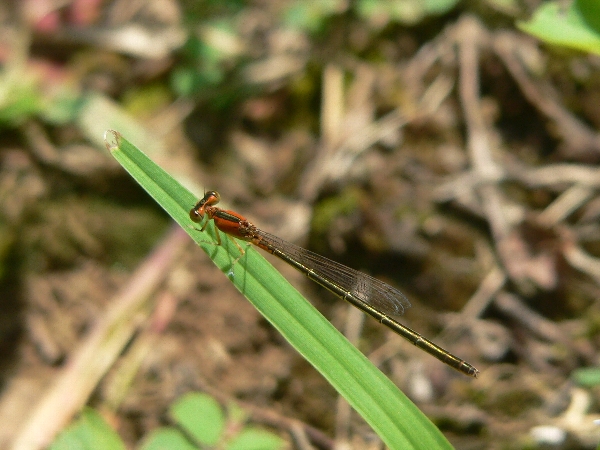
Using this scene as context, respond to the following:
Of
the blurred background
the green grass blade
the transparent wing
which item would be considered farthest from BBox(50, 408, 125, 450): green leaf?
the transparent wing

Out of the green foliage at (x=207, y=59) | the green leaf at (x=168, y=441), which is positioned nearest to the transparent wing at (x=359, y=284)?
the green leaf at (x=168, y=441)

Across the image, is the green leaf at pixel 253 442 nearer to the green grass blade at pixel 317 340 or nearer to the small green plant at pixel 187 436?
the small green plant at pixel 187 436

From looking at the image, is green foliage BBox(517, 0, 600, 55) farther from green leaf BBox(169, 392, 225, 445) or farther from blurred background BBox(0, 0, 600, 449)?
green leaf BBox(169, 392, 225, 445)

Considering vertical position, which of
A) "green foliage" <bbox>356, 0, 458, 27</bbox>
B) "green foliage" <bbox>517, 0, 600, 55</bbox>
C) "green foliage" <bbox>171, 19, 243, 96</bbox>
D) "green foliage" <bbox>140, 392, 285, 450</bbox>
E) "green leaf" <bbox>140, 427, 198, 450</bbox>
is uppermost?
"green foliage" <bbox>356, 0, 458, 27</bbox>

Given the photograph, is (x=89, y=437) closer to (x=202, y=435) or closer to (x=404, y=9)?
(x=202, y=435)

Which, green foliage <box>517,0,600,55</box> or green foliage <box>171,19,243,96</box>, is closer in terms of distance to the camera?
green foliage <box>517,0,600,55</box>

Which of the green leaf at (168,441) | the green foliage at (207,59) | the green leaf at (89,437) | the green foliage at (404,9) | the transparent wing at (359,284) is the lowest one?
the green leaf at (89,437)

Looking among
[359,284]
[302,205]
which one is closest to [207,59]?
[302,205]
